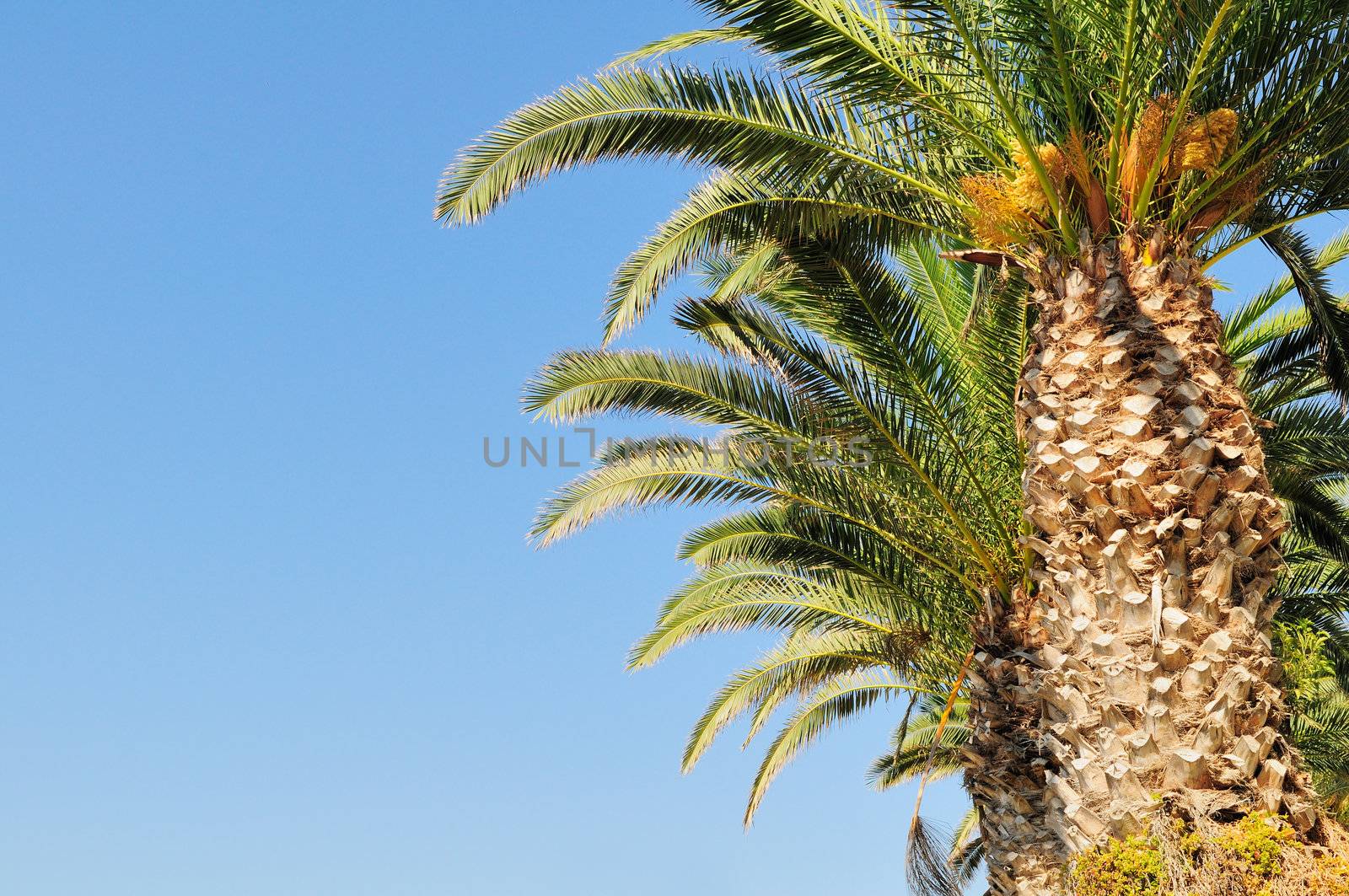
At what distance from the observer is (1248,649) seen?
6.03 m

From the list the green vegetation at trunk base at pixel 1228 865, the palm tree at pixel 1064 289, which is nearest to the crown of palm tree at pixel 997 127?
the palm tree at pixel 1064 289

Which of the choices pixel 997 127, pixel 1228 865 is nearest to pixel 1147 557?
pixel 1228 865

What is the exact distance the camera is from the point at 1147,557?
20.2 ft

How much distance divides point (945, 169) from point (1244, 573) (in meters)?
3.12

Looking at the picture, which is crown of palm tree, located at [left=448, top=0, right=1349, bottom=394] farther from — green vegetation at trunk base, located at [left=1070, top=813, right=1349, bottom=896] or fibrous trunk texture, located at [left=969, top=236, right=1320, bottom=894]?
green vegetation at trunk base, located at [left=1070, top=813, right=1349, bottom=896]

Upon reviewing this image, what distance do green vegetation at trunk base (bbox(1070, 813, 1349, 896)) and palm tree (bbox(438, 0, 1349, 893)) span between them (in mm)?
135

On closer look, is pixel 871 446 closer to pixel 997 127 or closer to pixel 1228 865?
pixel 997 127

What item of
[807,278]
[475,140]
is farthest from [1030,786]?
[475,140]

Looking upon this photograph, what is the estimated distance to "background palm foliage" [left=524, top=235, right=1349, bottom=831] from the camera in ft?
28.1

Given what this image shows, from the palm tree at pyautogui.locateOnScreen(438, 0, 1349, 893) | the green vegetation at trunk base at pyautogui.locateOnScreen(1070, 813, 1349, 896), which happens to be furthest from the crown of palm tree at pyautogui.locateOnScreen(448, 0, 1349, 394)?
the green vegetation at trunk base at pyautogui.locateOnScreen(1070, 813, 1349, 896)

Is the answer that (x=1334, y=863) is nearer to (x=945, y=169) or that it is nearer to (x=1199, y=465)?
(x=1199, y=465)

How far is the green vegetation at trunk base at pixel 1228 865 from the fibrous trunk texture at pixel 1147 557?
0.13m

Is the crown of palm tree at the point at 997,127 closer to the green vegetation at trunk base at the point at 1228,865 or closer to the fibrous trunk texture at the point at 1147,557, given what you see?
the fibrous trunk texture at the point at 1147,557

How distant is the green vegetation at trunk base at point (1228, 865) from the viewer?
18.0 ft
